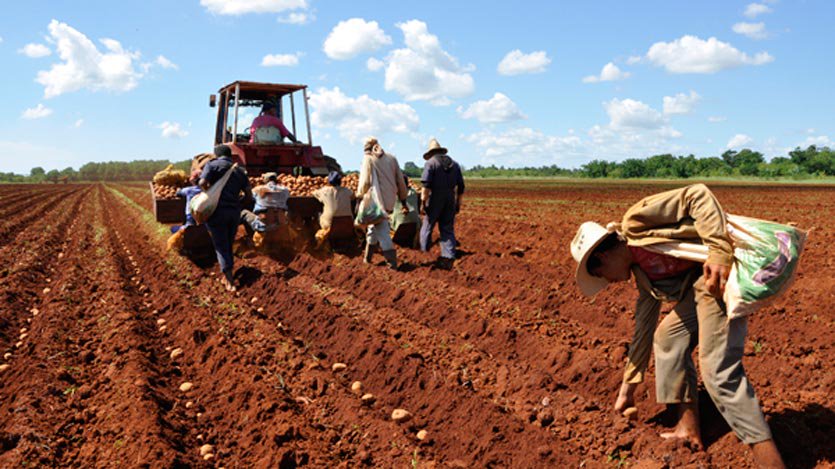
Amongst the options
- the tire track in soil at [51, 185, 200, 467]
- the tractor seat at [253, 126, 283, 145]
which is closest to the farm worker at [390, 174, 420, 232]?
the tractor seat at [253, 126, 283, 145]

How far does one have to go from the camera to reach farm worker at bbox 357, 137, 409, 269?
7.53m

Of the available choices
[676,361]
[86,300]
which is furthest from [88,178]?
[676,361]

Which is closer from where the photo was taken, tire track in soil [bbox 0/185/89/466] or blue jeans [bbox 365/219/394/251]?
tire track in soil [bbox 0/185/89/466]

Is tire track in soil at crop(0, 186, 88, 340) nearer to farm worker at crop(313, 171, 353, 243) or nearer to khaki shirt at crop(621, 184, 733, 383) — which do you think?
farm worker at crop(313, 171, 353, 243)

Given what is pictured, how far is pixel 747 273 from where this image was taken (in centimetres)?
268

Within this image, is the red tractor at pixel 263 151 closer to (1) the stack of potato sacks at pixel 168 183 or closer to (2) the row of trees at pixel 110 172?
(1) the stack of potato sacks at pixel 168 183

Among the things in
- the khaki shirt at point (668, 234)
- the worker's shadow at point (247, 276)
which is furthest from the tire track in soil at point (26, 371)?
the khaki shirt at point (668, 234)

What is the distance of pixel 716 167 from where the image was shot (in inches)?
2598

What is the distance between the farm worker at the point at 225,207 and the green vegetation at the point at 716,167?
56530mm

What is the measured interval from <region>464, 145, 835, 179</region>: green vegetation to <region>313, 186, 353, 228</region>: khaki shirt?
179 ft

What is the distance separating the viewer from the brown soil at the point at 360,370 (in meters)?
3.36

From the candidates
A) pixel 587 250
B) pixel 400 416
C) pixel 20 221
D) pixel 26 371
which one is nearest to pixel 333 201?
pixel 26 371

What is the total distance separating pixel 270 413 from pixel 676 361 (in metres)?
2.37

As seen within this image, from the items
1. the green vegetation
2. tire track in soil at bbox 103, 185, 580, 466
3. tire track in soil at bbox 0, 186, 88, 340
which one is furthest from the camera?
the green vegetation
